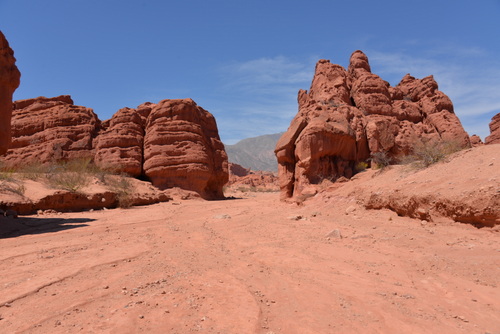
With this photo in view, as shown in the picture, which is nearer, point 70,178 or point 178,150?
point 70,178

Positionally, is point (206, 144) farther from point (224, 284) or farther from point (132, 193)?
point (224, 284)

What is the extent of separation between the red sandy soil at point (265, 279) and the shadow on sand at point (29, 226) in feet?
0.99

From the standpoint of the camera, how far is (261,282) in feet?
10.9

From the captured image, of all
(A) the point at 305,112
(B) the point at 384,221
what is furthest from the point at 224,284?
(A) the point at 305,112

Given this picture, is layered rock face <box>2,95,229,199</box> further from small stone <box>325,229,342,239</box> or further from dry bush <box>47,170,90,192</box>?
small stone <box>325,229,342,239</box>

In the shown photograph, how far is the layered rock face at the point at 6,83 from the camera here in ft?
24.1

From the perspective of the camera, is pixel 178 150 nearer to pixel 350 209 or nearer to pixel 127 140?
pixel 127 140

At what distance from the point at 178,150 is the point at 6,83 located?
11.0 meters

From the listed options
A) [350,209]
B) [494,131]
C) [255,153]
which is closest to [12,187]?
[350,209]

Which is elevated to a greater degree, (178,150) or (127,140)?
(127,140)

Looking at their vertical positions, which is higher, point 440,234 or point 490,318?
point 440,234

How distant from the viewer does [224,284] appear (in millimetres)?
3240

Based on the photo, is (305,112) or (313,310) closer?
(313,310)

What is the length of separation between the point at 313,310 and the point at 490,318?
4.71ft
